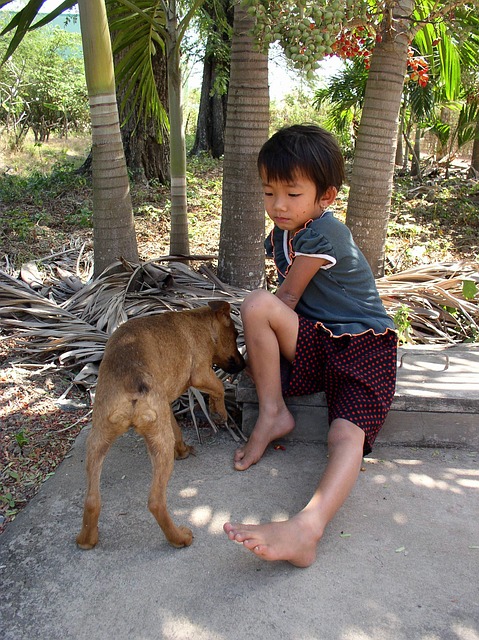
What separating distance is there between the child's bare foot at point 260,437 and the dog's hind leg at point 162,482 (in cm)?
61

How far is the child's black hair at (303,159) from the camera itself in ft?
9.00

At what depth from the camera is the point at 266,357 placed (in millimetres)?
2885

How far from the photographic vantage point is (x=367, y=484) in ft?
9.33

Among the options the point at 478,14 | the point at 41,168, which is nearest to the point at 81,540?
the point at 478,14

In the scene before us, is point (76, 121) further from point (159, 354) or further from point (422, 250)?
point (159, 354)

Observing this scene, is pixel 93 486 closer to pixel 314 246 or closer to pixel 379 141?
pixel 314 246

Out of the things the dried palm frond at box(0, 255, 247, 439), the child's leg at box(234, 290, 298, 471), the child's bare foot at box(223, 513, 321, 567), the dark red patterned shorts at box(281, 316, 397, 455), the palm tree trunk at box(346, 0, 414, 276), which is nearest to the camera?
the child's bare foot at box(223, 513, 321, 567)

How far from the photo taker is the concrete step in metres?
3.10

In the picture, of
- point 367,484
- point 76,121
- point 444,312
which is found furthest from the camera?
point 76,121

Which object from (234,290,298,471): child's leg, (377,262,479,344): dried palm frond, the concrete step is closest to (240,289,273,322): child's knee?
(234,290,298,471): child's leg

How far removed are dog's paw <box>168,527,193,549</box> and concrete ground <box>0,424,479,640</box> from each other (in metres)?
0.03

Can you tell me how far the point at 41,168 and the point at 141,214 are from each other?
746cm

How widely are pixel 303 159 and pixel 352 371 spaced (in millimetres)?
1048

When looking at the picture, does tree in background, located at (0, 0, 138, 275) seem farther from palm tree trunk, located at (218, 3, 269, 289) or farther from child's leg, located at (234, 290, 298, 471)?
child's leg, located at (234, 290, 298, 471)
